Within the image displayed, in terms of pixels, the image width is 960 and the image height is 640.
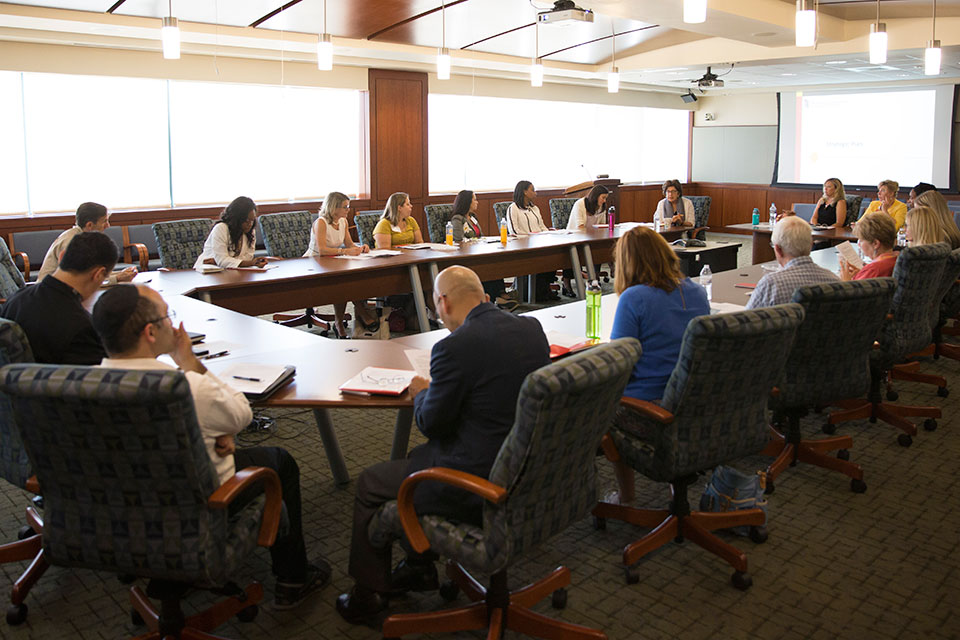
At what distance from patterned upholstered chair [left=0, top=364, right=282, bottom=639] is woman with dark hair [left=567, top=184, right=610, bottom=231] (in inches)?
264

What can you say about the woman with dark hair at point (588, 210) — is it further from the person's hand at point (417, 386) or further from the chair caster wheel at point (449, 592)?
the chair caster wheel at point (449, 592)

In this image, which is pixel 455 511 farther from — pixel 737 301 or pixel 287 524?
pixel 737 301

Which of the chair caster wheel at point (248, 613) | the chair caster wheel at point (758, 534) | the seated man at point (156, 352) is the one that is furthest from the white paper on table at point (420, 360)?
the chair caster wheel at point (758, 534)

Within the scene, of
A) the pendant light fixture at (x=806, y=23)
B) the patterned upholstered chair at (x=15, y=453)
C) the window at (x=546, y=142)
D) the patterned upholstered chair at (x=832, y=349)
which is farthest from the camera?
the window at (x=546, y=142)

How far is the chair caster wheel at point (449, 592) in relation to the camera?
9.12 ft

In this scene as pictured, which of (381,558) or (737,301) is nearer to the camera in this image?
(381,558)

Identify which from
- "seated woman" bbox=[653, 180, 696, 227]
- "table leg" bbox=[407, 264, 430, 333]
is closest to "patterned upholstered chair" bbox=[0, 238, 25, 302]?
"table leg" bbox=[407, 264, 430, 333]

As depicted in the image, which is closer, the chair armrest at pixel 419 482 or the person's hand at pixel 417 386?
the chair armrest at pixel 419 482

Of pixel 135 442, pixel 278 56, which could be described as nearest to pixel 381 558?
pixel 135 442

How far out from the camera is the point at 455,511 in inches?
92.4

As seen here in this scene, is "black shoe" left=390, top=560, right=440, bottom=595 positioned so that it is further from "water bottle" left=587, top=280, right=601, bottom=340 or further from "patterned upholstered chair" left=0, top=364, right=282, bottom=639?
"water bottle" left=587, top=280, right=601, bottom=340

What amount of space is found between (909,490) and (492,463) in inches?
92.5

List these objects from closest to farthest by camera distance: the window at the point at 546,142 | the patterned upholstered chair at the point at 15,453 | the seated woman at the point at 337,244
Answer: the patterned upholstered chair at the point at 15,453 < the seated woman at the point at 337,244 < the window at the point at 546,142

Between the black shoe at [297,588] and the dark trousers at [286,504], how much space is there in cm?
2
